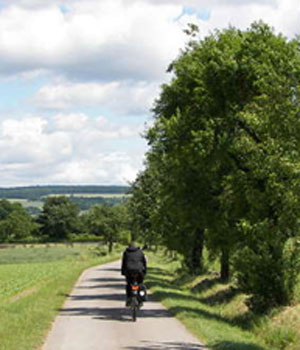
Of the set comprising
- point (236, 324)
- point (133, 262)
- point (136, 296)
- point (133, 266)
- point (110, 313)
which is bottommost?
point (236, 324)

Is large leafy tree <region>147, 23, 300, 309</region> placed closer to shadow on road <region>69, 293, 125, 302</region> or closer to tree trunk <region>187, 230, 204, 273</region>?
shadow on road <region>69, 293, 125, 302</region>

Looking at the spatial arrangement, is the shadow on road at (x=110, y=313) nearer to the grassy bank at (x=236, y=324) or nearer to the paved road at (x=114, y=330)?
the paved road at (x=114, y=330)

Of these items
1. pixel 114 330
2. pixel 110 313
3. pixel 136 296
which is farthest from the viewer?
pixel 110 313

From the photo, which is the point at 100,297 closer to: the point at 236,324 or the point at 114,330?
the point at 236,324

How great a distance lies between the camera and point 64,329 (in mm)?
15219

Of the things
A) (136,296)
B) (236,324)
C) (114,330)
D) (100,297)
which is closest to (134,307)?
(136,296)

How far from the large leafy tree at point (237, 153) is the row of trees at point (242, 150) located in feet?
0.12

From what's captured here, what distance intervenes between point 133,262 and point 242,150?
497 cm

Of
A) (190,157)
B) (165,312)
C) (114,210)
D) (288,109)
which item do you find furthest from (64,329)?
(114,210)

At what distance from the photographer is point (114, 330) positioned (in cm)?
1502

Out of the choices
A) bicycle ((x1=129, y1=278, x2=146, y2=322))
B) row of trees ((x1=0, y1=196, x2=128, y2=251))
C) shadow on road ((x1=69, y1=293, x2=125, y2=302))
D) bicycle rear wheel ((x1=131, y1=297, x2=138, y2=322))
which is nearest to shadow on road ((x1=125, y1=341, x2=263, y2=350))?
bicycle rear wheel ((x1=131, y1=297, x2=138, y2=322))

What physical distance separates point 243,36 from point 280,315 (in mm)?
10855

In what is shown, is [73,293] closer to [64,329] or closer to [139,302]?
[139,302]

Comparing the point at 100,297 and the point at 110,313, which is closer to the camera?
the point at 110,313
